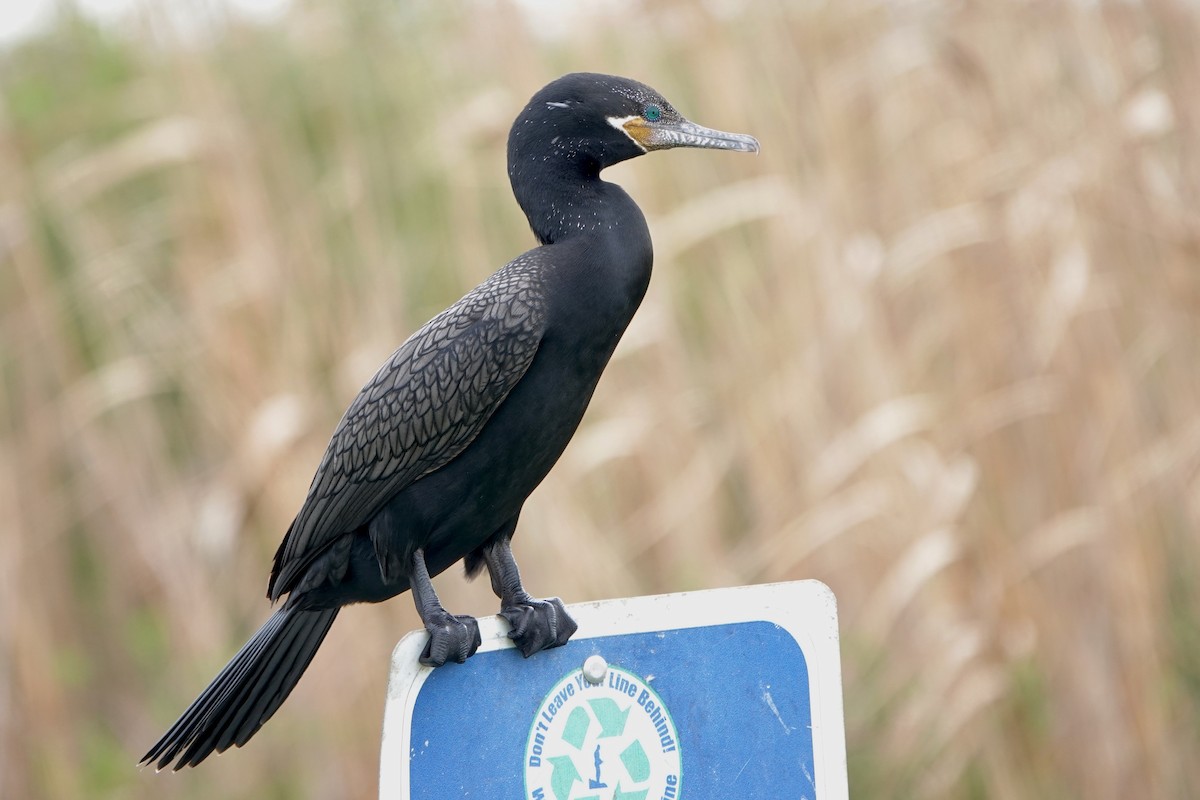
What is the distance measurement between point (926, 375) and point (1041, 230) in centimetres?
50

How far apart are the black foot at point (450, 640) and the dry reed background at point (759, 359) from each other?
49.0 inches

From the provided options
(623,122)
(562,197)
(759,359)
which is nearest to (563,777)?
(562,197)

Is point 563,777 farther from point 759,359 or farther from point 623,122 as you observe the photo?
point 759,359

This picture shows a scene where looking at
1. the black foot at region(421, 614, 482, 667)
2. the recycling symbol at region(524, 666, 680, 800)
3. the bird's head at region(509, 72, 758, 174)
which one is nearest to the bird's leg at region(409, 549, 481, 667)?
the black foot at region(421, 614, 482, 667)

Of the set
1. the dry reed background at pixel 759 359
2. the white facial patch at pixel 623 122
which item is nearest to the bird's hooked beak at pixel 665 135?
the white facial patch at pixel 623 122

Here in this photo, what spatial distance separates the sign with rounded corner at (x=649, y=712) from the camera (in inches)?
63.3

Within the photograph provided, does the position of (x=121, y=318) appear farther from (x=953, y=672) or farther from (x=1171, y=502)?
(x=1171, y=502)

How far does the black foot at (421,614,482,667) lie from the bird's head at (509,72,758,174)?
674 mm

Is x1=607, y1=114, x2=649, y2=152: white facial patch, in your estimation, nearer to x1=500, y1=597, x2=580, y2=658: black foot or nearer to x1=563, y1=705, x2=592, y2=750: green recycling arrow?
x1=500, y1=597, x2=580, y2=658: black foot

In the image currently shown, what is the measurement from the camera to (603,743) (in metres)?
1.62

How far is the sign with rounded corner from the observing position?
161 centimetres

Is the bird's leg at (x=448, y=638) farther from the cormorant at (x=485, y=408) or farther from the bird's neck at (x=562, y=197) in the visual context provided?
the bird's neck at (x=562, y=197)

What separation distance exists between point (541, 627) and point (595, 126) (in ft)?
2.39

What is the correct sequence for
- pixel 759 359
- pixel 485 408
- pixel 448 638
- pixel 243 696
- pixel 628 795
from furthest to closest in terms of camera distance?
1. pixel 759 359
2. pixel 243 696
3. pixel 485 408
4. pixel 448 638
5. pixel 628 795
